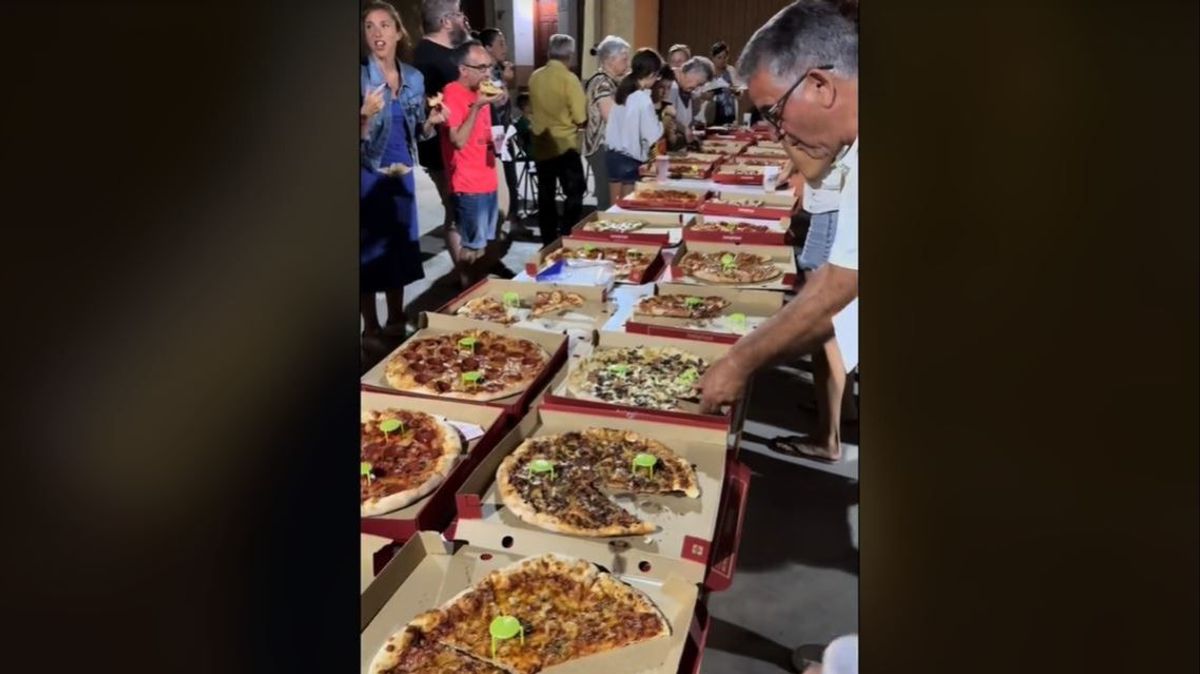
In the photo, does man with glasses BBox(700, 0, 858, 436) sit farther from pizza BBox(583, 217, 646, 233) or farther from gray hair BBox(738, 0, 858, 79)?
pizza BBox(583, 217, 646, 233)

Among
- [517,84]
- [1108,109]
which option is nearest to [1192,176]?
[1108,109]

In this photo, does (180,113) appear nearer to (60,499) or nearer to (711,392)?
(60,499)

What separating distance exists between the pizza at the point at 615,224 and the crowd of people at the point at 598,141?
2.22ft

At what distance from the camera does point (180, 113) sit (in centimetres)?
14

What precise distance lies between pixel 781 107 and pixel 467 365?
3.30ft

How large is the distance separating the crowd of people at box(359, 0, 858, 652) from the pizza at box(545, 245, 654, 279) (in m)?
0.60

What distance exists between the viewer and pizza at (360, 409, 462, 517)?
1.60 meters

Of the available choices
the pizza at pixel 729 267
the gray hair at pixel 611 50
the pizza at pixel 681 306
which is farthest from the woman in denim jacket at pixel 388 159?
the gray hair at pixel 611 50

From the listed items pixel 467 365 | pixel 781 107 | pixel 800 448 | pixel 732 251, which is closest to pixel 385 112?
pixel 467 365

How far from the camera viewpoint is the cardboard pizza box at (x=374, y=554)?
1.38 metres

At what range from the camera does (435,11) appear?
3641 millimetres

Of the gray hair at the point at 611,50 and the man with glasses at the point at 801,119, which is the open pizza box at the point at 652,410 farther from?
A: the gray hair at the point at 611,50

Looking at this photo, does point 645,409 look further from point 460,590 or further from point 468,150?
point 468,150

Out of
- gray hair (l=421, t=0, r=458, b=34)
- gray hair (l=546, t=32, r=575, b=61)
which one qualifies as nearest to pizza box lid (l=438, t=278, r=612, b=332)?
gray hair (l=421, t=0, r=458, b=34)
